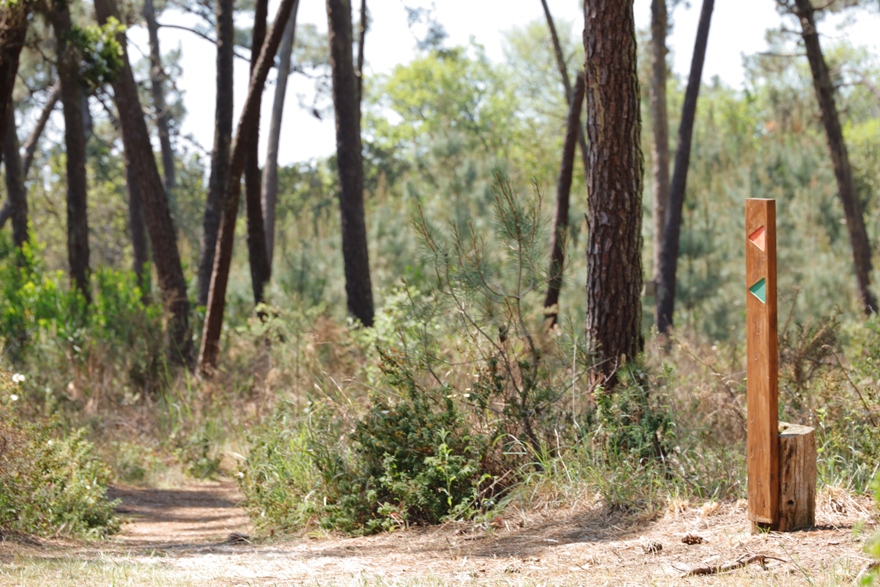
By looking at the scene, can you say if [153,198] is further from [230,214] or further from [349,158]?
[349,158]

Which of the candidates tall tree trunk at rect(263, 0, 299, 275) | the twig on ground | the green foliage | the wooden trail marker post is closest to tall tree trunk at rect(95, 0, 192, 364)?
tall tree trunk at rect(263, 0, 299, 275)

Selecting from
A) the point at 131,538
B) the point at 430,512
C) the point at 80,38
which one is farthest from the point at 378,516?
the point at 80,38

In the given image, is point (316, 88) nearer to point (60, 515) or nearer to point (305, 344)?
point (305, 344)

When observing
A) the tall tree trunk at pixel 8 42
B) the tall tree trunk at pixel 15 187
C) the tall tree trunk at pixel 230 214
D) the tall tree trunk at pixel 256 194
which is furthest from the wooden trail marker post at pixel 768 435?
the tall tree trunk at pixel 15 187

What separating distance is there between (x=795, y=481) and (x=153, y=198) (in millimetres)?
10943

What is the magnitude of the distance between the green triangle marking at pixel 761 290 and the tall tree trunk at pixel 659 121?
1018 centimetres

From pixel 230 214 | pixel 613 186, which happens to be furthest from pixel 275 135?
pixel 613 186

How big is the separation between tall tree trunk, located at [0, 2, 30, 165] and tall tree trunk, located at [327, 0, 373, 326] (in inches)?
210

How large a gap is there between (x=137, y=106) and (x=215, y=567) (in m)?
9.92

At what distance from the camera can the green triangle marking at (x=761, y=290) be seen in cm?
476

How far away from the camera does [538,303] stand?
1074 centimetres

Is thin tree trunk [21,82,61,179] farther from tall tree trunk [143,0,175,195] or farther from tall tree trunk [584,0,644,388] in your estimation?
tall tree trunk [584,0,644,388]

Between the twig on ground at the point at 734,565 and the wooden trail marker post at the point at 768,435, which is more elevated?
the wooden trail marker post at the point at 768,435

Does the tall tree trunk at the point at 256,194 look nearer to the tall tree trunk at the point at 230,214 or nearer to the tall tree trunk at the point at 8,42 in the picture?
the tall tree trunk at the point at 230,214
